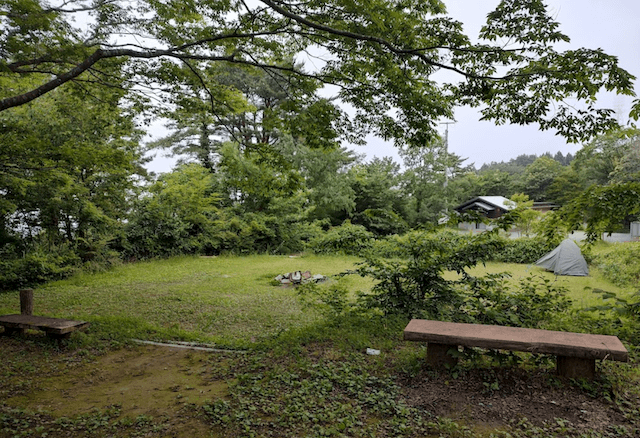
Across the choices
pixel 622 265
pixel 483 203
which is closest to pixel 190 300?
pixel 622 265

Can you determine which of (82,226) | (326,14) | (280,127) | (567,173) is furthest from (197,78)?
(567,173)

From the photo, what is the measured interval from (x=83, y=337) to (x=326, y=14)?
214 inches

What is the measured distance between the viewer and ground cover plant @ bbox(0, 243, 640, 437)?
2869 millimetres

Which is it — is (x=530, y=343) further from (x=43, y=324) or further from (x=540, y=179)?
(x=540, y=179)

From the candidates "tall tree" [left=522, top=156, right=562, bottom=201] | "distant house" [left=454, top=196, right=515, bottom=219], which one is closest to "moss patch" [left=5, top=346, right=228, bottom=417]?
"distant house" [left=454, top=196, right=515, bottom=219]

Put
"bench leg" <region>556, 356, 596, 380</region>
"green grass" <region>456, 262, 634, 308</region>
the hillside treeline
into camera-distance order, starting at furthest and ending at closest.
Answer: "green grass" <region>456, 262, 634, 308</region> → the hillside treeline → "bench leg" <region>556, 356, 596, 380</region>

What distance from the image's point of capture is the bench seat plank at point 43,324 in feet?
15.9

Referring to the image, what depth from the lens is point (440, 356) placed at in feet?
12.3

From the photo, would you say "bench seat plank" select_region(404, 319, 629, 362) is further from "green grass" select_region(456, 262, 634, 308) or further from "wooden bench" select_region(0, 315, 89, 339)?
"green grass" select_region(456, 262, 634, 308)

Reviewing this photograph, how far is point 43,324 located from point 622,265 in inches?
543

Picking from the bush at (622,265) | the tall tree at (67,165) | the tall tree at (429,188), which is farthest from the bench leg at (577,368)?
the tall tree at (429,188)

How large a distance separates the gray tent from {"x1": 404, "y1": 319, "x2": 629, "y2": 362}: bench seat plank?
35.2 ft

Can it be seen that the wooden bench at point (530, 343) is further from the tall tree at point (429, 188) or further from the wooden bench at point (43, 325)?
the tall tree at point (429, 188)

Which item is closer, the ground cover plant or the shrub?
the ground cover plant
